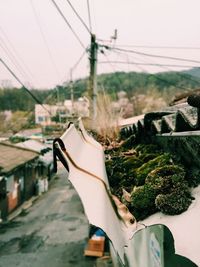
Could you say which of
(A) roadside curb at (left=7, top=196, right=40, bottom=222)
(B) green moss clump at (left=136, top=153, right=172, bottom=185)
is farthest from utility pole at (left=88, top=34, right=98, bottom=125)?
(B) green moss clump at (left=136, top=153, right=172, bottom=185)

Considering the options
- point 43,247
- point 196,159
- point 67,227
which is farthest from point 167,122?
point 67,227

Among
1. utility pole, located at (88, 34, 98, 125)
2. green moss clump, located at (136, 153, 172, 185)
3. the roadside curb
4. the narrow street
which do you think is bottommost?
the roadside curb

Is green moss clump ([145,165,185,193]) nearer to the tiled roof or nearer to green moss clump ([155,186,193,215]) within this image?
green moss clump ([155,186,193,215])

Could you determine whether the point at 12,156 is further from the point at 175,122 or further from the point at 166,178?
the point at 166,178

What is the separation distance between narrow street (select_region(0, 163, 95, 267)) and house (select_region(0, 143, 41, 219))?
1.27 meters

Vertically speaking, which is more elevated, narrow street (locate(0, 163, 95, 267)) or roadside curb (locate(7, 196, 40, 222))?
narrow street (locate(0, 163, 95, 267))

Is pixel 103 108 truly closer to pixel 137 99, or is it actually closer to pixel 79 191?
pixel 79 191

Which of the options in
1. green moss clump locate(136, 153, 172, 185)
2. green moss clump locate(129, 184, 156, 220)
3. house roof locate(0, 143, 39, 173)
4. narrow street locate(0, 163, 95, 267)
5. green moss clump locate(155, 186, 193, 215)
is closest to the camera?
green moss clump locate(155, 186, 193, 215)

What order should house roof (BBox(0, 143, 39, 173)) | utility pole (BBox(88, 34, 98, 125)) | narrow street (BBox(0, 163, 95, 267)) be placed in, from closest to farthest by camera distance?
narrow street (BBox(0, 163, 95, 267)) < utility pole (BBox(88, 34, 98, 125)) < house roof (BBox(0, 143, 39, 173))

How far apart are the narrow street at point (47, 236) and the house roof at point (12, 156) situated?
11.7 feet

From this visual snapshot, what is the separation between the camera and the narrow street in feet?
51.7

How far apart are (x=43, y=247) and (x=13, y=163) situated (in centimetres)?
969

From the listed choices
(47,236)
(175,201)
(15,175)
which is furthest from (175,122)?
(15,175)

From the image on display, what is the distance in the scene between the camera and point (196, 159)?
3.29 metres
